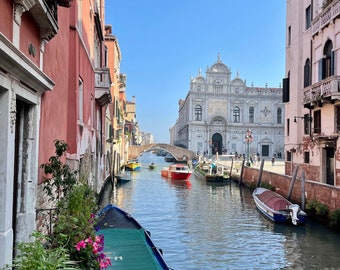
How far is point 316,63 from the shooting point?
14750 millimetres

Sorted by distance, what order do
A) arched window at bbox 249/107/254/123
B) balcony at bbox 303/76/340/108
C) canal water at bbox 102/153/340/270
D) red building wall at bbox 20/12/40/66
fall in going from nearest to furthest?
red building wall at bbox 20/12/40/66
canal water at bbox 102/153/340/270
balcony at bbox 303/76/340/108
arched window at bbox 249/107/254/123

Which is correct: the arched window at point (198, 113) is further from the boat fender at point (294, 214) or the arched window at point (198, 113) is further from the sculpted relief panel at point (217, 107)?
the boat fender at point (294, 214)

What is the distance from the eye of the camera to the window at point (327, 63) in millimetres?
13402

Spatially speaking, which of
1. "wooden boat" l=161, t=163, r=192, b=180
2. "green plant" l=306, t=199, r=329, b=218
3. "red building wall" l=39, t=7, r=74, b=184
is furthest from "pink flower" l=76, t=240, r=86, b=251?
"wooden boat" l=161, t=163, r=192, b=180

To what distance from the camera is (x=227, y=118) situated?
2132 inches

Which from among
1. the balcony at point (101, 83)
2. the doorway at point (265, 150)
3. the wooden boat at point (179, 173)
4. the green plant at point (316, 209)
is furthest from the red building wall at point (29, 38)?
the doorway at point (265, 150)

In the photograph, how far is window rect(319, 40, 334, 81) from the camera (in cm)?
1340

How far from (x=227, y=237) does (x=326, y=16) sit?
8475 millimetres

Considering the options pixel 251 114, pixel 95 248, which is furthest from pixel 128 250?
pixel 251 114

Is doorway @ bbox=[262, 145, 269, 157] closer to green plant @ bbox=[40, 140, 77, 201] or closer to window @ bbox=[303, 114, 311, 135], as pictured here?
window @ bbox=[303, 114, 311, 135]

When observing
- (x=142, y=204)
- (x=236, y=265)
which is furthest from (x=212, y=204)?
(x=236, y=265)

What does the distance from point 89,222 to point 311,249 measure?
23.5 feet

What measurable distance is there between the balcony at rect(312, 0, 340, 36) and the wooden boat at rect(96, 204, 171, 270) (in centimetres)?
982

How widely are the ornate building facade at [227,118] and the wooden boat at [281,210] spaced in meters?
39.4
